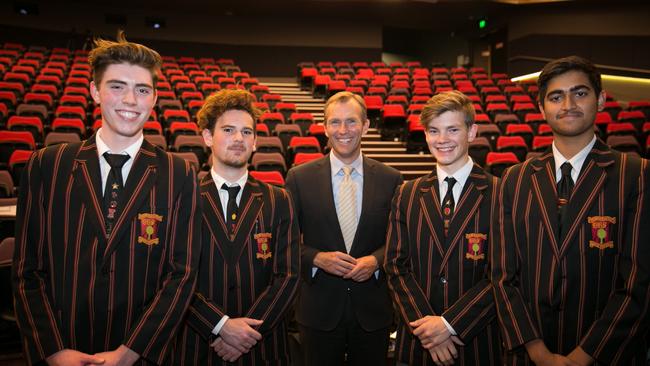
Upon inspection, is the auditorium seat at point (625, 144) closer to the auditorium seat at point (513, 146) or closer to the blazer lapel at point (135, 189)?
the auditorium seat at point (513, 146)

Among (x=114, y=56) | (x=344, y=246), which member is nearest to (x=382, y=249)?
(x=344, y=246)

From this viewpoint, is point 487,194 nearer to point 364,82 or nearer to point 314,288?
point 314,288

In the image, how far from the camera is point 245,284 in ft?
6.57

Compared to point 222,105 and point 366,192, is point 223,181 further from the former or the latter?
point 366,192

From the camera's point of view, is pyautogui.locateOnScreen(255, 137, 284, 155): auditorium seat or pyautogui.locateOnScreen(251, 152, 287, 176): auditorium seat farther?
pyautogui.locateOnScreen(255, 137, 284, 155): auditorium seat

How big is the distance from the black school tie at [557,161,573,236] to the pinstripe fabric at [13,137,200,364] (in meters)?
1.38

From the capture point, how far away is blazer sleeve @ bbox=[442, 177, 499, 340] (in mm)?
1842

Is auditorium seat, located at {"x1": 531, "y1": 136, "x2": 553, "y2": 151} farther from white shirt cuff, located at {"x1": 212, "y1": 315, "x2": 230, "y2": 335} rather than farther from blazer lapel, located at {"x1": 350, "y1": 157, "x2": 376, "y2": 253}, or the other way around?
white shirt cuff, located at {"x1": 212, "y1": 315, "x2": 230, "y2": 335}

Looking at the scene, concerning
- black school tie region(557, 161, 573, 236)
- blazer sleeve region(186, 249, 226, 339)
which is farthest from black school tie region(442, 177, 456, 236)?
blazer sleeve region(186, 249, 226, 339)

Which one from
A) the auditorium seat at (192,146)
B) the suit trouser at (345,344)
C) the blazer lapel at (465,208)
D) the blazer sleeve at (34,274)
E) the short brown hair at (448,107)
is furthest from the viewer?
the auditorium seat at (192,146)

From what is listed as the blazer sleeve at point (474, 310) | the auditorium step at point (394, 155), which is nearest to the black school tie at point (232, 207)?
the blazer sleeve at point (474, 310)

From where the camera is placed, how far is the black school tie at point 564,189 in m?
1.78

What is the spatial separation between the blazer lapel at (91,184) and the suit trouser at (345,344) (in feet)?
3.61

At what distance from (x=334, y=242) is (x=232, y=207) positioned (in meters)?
0.56
